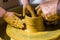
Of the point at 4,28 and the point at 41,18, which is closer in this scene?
the point at 41,18

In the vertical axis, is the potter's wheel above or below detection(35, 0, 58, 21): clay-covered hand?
below

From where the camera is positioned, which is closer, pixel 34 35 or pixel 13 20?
pixel 34 35

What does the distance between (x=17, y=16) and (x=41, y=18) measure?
0.15 metres

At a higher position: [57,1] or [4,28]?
[57,1]

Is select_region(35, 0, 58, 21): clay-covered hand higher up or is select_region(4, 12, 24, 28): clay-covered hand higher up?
select_region(35, 0, 58, 21): clay-covered hand

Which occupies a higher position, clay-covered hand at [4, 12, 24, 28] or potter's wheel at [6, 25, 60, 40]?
clay-covered hand at [4, 12, 24, 28]

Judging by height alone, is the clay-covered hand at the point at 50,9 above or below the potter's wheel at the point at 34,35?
above

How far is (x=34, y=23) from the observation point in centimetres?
65

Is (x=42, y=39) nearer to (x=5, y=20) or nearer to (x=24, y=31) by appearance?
(x=24, y=31)

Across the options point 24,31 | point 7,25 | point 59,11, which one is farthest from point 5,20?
point 59,11

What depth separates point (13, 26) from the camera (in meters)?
0.72

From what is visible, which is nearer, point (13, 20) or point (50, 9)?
point (50, 9)

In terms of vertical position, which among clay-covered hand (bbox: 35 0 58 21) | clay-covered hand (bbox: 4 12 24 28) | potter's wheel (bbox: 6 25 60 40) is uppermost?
clay-covered hand (bbox: 35 0 58 21)

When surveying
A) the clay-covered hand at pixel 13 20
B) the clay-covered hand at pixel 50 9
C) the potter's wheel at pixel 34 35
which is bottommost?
the potter's wheel at pixel 34 35
